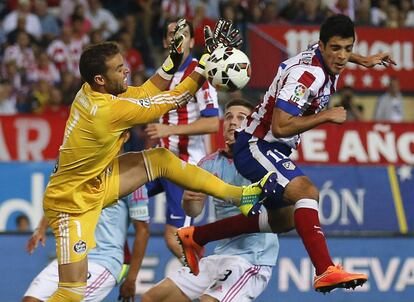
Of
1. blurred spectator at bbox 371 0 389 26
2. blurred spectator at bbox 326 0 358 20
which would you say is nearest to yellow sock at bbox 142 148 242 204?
blurred spectator at bbox 326 0 358 20

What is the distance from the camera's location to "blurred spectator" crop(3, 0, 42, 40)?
16.9m

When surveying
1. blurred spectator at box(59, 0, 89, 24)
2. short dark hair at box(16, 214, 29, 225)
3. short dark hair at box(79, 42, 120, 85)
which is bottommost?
short dark hair at box(16, 214, 29, 225)

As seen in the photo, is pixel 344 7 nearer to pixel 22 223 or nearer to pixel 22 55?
pixel 22 55

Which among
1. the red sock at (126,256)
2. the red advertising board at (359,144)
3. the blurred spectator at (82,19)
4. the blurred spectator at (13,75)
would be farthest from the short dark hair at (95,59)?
the blurred spectator at (82,19)

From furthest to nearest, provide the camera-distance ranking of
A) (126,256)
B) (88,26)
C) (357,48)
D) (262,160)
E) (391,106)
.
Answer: (357,48), (391,106), (88,26), (126,256), (262,160)

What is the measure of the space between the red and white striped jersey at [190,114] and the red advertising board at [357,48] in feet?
20.5

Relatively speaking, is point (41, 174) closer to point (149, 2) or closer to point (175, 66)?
point (175, 66)

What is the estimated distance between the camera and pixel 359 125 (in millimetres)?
15711

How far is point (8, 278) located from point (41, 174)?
139 cm

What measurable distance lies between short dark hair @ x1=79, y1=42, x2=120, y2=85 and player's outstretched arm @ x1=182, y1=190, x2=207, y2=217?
129 centimetres

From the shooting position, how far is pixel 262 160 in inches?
334

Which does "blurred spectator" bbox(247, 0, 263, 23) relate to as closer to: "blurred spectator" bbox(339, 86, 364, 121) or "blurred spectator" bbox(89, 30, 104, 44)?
"blurred spectator" bbox(339, 86, 364, 121)

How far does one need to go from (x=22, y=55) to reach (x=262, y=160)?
27.8 feet

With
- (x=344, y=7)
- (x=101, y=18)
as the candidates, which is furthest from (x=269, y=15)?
(x=101, y=18)
